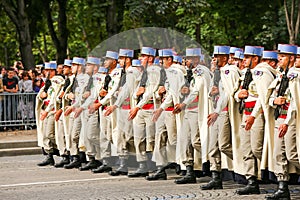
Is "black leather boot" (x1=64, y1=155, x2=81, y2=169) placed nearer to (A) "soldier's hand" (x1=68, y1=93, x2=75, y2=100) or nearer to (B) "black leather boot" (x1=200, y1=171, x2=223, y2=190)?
(A) "soldier's hand" (x1=68, y1=93, x2=75, y2=100)

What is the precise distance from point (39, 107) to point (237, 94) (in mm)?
5817

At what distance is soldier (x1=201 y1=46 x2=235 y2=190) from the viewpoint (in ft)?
39.9

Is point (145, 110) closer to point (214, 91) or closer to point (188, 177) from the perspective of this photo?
point (188, 177)

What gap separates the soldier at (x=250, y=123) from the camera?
1137 cm

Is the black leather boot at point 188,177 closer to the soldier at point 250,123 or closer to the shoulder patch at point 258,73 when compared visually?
the soldier at point 250,123

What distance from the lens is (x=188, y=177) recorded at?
12922 mm

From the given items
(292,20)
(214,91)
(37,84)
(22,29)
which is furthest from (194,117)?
(22,29)

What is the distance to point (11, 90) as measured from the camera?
2184 centimetres

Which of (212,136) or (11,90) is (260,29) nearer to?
(11,90)

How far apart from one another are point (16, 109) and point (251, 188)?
1116 centimetres

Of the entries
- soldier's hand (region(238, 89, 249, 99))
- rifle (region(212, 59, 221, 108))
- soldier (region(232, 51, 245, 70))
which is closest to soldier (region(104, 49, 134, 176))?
rifle (region(212, 59, 221, 108))

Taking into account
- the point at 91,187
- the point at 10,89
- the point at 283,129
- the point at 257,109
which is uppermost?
the point at 10,89

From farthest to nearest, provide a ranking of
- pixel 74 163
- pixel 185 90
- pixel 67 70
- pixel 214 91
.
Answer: pixel 67 70, pixel 74 163, pixel 185 90, pixel 214 91

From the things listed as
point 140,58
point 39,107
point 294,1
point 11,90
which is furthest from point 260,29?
point 140,58
